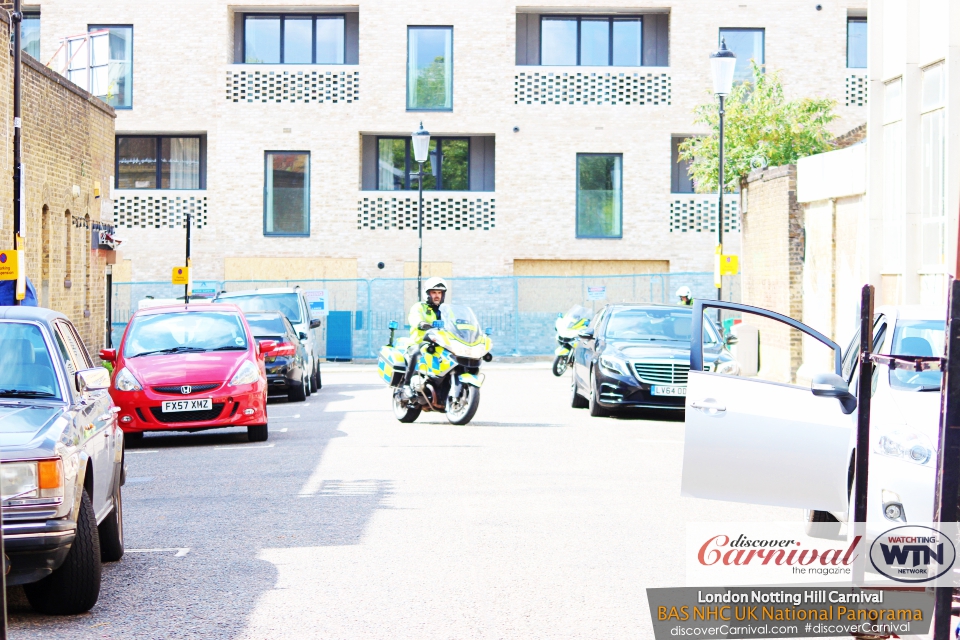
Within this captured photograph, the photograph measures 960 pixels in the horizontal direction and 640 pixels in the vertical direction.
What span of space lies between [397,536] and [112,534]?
1.85 meters

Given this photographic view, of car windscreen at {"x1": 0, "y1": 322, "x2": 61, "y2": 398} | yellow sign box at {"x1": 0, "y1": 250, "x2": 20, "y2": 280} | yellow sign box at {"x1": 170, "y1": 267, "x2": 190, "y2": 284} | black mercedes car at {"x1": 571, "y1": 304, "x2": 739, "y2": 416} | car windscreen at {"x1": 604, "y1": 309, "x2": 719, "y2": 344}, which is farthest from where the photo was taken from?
yellow sign box at {"x1": 170, "y1": 267, "x2": 190, "y2": 284}

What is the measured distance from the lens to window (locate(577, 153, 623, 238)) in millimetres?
39188

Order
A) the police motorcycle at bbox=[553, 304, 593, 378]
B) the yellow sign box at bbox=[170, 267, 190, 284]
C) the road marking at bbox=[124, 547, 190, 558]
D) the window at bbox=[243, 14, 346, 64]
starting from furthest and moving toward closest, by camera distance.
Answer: the window at bbox=[243, 14, 346, 64]
the yellow sign box at bbox=[170, 267, 190, 284]
the police motorcycle at bbox=[553, 304, 593, 378]
the road marking at bbox=[124, 547, 190, 558]

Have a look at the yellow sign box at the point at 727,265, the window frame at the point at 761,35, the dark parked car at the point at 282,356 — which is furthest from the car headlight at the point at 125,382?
the window frame at the point at 761,35

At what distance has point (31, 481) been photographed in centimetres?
669

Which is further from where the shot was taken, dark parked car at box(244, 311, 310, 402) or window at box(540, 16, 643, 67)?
window at box(540, 16, 643, 67)

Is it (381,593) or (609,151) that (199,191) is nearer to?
(609,151)

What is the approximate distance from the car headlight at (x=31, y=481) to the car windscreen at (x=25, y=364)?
117cm

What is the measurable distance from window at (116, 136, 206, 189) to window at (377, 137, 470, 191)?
4954 millimetres

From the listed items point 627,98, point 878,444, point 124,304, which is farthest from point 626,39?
point 878,444

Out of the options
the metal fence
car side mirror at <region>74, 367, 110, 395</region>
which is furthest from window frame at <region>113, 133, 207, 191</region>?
car side mirror at <region>74, 367, 110, 395</region>

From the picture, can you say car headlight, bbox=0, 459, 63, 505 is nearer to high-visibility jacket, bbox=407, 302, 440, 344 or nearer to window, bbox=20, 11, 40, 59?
high-visibility jacket, bbox=407, 302, 440, 344

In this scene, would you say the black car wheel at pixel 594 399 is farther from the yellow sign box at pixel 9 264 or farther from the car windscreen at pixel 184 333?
the yellow sign box at pixel 9 264

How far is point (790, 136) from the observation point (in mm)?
32125
